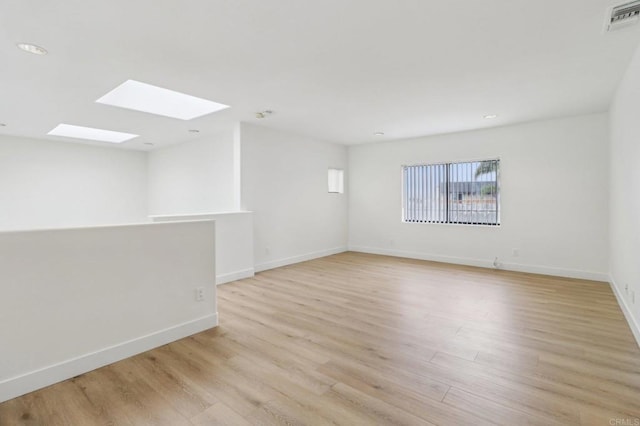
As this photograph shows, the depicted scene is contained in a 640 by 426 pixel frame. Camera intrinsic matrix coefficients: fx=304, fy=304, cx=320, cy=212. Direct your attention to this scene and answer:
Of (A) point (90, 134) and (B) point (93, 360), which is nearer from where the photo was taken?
(B) point (93, 360)

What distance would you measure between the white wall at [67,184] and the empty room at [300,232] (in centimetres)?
9

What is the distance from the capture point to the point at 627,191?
3.03 m

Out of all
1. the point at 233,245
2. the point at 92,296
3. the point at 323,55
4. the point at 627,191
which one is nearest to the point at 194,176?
the point at 233,245

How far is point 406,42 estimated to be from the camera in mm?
2520

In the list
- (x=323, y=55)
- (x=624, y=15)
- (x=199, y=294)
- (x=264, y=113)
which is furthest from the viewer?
(x=264, y=113)

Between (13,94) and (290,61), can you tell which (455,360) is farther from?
(13,94)

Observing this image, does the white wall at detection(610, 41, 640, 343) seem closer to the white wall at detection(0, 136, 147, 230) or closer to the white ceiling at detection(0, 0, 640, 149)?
the white ceiling at detection(0, 0, 640, 149)

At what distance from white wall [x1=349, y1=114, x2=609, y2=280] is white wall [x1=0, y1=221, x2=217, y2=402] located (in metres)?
4.75

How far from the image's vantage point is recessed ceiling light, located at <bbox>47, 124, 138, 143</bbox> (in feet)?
19.4

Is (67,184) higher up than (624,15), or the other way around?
(624,15)

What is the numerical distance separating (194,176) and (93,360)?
477 cm

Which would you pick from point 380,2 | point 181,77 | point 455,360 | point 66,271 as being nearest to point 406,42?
point 380,2

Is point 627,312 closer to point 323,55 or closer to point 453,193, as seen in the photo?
point 453,193

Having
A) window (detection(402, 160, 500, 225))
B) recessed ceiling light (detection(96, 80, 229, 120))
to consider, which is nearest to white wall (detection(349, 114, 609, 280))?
window (detection(402, 160, 500, 225))
